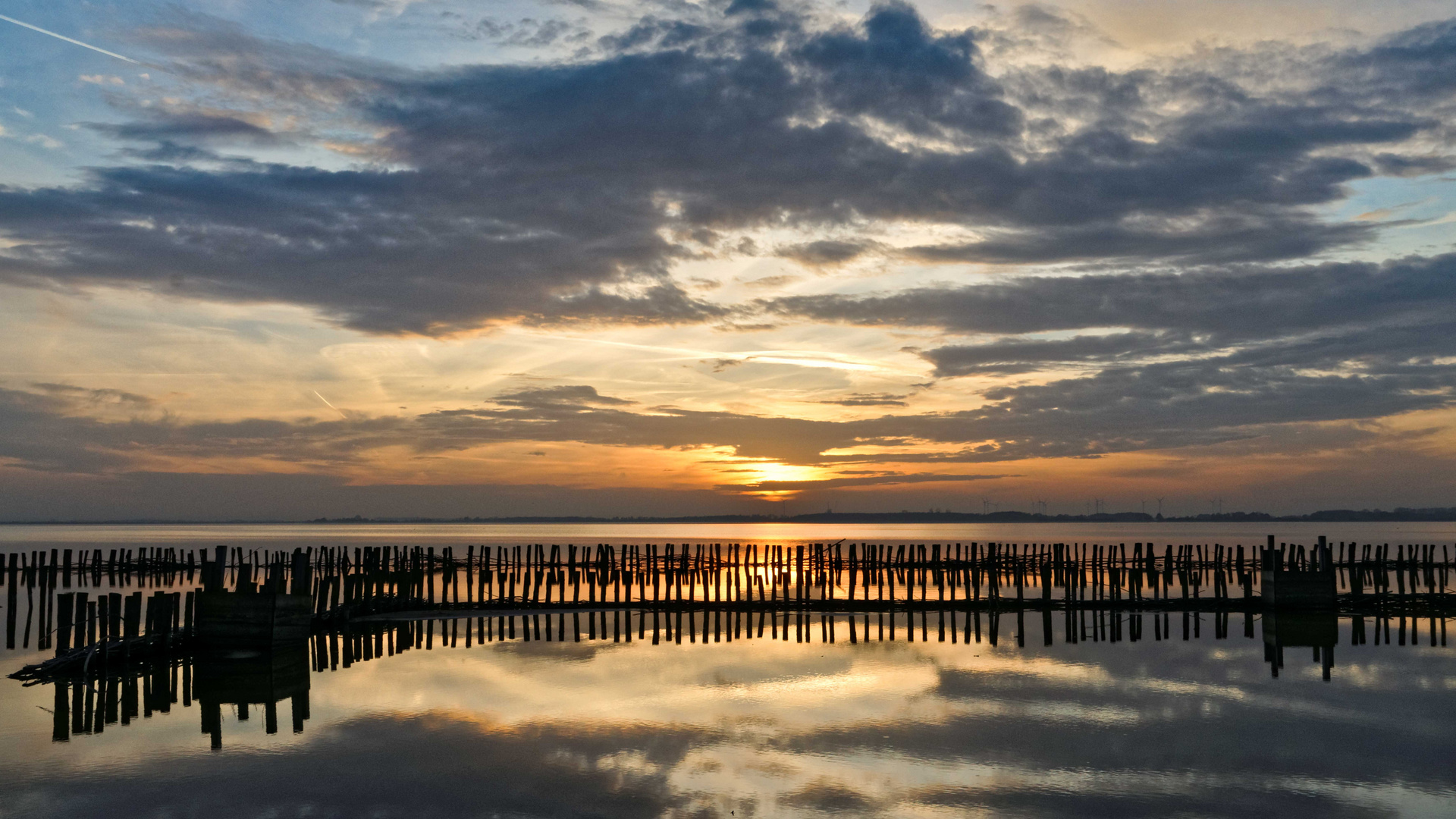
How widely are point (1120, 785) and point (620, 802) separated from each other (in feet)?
23.9

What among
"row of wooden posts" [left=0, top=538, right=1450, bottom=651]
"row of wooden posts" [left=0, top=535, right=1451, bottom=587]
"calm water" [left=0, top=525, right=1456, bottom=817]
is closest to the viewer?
"calm water" [left=0, top=525, right=1456, bottom=817]

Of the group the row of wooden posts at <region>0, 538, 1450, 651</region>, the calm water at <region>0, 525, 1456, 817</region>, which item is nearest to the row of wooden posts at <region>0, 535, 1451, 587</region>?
the row of wooden posts at <region>0, 538, 1450, 651</region>

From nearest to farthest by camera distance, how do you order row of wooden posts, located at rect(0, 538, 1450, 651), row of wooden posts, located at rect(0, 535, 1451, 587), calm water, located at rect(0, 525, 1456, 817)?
calm water, located at rect(0, 525, 1456, 817) < row of wooden posts, located at rect(0, 538, 1450, 651) < row of wooden posts, located at rect(0, 535, 1451, 587)

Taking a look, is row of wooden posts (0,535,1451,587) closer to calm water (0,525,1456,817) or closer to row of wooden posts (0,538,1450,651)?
row of wooden posts (0,538,1450,651)

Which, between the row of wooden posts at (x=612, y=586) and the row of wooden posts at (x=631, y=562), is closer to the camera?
the row of wooden posts at (x=612, y=586)

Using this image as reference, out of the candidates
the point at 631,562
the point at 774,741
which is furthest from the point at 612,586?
the point at 774,741

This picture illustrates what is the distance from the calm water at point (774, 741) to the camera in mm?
14039

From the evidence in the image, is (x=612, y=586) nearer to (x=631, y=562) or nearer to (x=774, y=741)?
(x=631, y=562)

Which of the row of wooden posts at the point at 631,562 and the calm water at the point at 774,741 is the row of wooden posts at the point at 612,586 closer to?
the row of wooden posts at the point at 631,562

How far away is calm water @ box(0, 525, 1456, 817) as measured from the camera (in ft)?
46.1

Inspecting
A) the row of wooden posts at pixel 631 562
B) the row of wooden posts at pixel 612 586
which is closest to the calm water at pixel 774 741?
the row of wooden posts at pixel 612 586

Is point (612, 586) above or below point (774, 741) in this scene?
below

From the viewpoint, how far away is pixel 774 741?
17297mm

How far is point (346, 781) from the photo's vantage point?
15.0 metres
